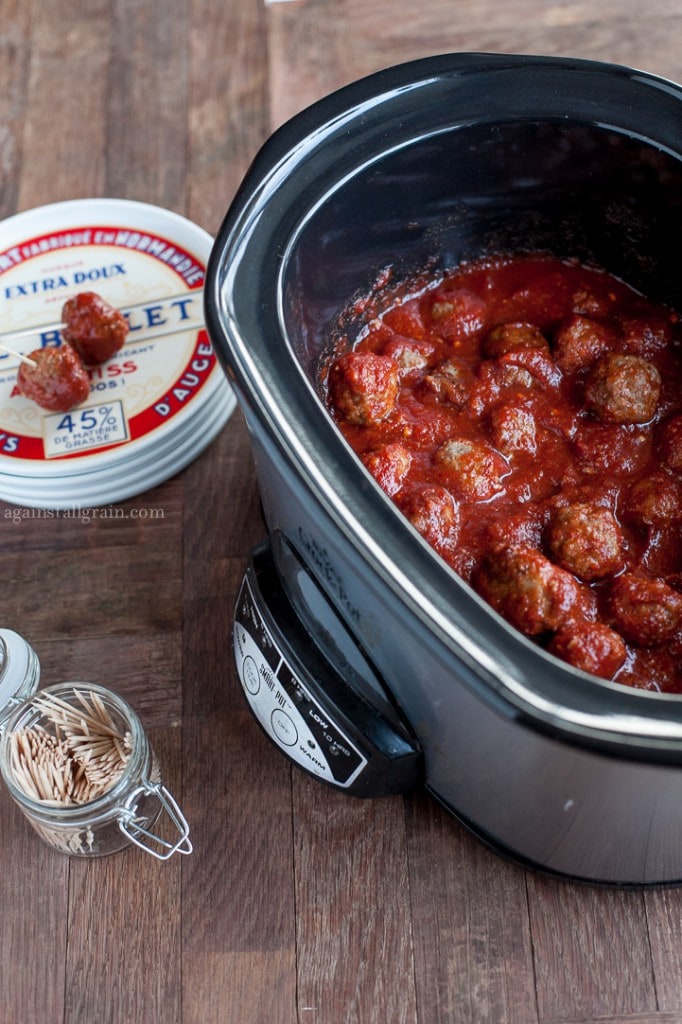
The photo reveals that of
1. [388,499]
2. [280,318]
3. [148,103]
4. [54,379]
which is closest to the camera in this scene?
[388,499]

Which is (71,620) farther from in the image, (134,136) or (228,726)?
(134,136)

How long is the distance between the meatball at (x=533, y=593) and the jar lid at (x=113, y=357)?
2.19 feet

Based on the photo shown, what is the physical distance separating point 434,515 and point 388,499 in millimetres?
252

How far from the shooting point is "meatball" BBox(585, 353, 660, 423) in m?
→ 1.46

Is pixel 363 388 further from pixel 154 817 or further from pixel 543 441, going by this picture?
pixel 154 817

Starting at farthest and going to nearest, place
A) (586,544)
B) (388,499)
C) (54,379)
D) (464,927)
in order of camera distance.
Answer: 1. (54,379)
2. (464,927)
3. (586,544)
4. (388,499)

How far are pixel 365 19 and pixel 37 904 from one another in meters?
1.79

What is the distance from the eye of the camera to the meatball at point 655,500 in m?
1.40

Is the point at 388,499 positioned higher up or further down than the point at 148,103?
higher up

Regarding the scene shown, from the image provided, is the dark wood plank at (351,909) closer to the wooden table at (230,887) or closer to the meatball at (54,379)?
the wooden table at (230,887)

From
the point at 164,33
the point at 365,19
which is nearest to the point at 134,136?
the point at 164,33

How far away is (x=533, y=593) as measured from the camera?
49.5 inches

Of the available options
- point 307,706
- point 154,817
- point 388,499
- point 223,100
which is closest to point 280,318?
point 388,499

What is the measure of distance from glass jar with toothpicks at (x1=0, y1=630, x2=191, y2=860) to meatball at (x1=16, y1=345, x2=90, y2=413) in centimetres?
42
